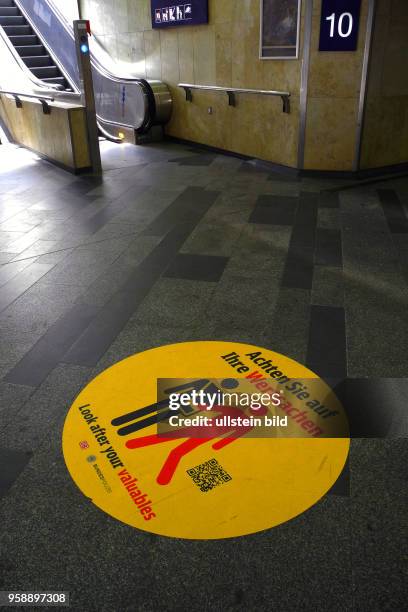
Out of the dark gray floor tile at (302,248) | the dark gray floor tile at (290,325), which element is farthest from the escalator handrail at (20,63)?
the dark gray floor tile at (290,325)

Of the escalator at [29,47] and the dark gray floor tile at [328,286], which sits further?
the escalator at [29,47]

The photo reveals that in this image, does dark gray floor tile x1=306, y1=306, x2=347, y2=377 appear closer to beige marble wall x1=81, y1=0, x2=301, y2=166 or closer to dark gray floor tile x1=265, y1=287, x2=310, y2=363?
dark gray floor tile x1=265, y1=287, x2=310, y2=363

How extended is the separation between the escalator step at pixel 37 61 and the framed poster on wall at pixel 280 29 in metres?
6.46

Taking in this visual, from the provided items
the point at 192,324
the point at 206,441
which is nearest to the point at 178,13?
the point at 192,324

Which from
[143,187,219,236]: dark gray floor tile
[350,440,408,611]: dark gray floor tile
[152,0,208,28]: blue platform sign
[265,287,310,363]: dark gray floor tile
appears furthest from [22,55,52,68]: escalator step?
[350,440,408,611]: dark gray floor tile

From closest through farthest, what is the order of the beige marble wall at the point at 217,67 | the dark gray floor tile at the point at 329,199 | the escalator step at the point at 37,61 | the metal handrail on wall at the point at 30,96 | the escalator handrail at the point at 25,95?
the dark gray floor tile at the point at 329,199 → the beige marble wall at the point at 217,67 → the metal handrail on wall at the point at 30,96 → the escalator handrail at the point at 25,95 → the escalator step at the point at 37,61

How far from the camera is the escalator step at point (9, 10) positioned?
1232cm

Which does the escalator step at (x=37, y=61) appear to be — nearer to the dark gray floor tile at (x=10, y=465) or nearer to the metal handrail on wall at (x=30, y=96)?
the metal handrail on wall at (x=30, y=96)

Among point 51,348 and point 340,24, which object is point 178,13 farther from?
point 51,348

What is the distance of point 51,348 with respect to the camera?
3482mm

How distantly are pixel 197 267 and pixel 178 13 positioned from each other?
6181mm

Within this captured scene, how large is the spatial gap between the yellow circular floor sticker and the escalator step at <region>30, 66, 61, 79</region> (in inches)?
407

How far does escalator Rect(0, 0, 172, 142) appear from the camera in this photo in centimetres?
969

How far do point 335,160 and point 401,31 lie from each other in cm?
180
